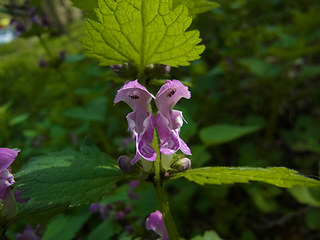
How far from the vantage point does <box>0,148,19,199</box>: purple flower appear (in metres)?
0.88

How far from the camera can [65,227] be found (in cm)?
143

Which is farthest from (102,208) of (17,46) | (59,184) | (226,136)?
(17,46)

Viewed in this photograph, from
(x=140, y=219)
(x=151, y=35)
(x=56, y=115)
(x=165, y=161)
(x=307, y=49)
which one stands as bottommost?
(x=56, y=115)

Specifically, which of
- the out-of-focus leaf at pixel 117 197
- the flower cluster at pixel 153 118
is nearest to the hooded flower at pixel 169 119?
the flower cluster at pixel 153 118

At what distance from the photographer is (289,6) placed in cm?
477

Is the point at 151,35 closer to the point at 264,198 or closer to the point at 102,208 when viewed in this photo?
the point at 102,208

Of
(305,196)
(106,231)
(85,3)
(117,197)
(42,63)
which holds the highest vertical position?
(85,3)

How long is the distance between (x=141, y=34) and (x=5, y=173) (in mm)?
594

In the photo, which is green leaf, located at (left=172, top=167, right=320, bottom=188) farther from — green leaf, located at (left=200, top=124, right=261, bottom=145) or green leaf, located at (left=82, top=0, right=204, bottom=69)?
green leaf, located at (left=200, top=124, right=261, bottom=145)

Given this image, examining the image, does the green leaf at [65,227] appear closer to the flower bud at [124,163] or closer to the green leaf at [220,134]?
the flower bud at [124,163]

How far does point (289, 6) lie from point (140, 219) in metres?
4.33

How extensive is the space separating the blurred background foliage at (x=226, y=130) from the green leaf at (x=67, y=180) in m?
0.54

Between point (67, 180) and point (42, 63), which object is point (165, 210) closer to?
point (67, 180)

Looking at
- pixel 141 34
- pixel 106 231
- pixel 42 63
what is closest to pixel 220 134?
pixel 106 231
